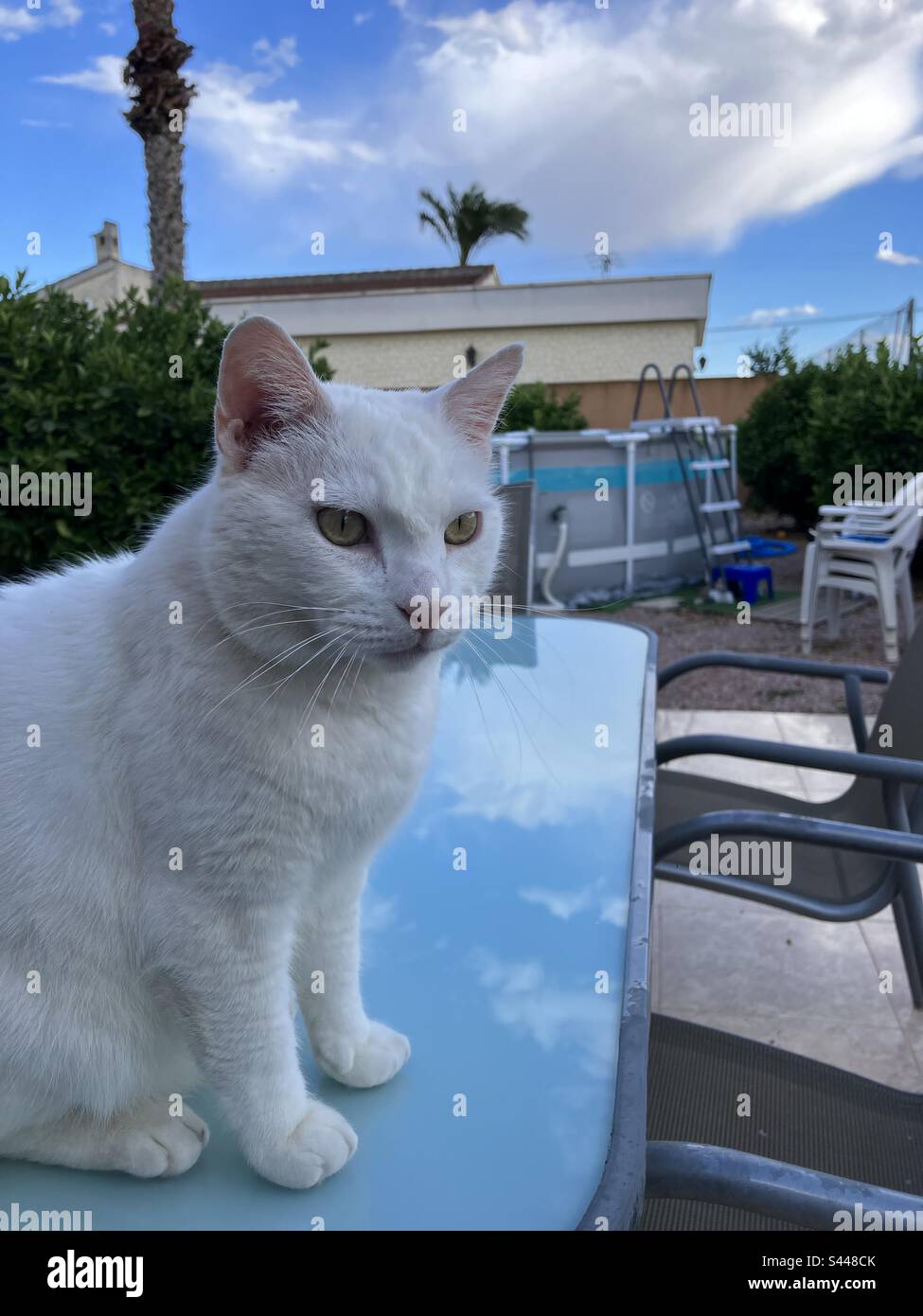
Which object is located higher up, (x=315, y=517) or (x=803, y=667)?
(x=315, y=517)

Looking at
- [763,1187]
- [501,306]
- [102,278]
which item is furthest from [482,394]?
[102,278]

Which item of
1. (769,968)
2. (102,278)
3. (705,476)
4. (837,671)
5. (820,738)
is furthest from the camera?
(102,278)

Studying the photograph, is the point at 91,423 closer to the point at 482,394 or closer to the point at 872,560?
the point at 482,394

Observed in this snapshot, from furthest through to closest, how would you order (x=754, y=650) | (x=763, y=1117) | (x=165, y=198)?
1. (x=754, y=650)
2. (x=165, y=198)
3. (x=763, y=1117)

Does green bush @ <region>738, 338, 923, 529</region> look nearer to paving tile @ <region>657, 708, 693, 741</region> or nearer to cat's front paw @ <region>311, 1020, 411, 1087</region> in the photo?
paving tile @ <region>657, 708, 693, 741</region>

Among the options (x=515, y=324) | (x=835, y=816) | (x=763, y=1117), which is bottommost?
(x=763, y=1117)

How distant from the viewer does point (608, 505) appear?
7.63 metres

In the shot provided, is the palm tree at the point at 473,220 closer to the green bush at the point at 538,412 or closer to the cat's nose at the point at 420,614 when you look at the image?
the green bush at the point at 538,412

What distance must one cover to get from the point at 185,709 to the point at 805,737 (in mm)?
4203

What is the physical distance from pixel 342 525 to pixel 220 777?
249 millimetres

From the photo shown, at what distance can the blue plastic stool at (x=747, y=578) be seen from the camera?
24.7ft

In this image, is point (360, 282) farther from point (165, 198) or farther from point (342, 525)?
point (342, 525)

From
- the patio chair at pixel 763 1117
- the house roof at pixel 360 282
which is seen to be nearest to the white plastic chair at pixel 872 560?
the patio chair at pixel 763 1117

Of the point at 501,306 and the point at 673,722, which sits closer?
the point at 673,722
